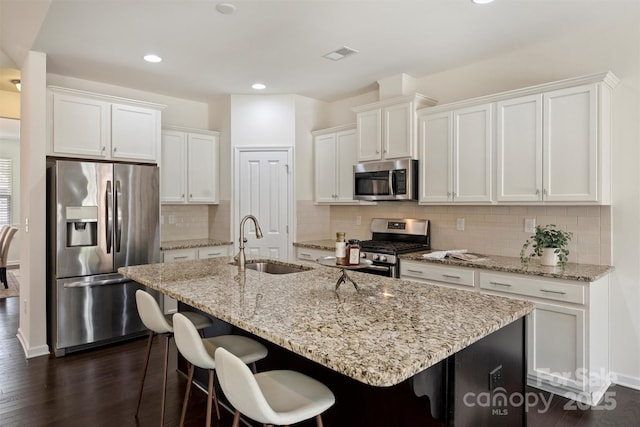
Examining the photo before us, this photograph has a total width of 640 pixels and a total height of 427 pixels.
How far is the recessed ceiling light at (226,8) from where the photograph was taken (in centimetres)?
275

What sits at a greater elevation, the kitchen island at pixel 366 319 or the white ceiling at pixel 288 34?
the white ceiling at pixel 288 34

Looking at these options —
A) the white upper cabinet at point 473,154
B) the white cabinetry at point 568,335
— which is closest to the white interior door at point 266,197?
the white upper cabinet at point 473,154

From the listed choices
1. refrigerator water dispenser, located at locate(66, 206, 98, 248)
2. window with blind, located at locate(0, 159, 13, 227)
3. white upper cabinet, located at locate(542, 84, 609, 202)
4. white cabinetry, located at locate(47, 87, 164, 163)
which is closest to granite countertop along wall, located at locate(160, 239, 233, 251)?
refrigerator water dispenser, located at locate(66, 206, 98, 248)

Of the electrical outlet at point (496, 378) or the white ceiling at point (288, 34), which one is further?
the white ceiling at point (288, 34)

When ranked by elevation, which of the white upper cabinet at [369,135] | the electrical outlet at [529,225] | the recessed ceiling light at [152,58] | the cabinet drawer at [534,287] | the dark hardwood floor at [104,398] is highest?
the recessed ceiling light at [152,58]

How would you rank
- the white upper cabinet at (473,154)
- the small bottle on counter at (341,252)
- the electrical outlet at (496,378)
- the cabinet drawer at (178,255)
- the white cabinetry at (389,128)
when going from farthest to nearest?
the cabinet drawer at (178,255), the white cabinetry at (389,128), the white upper cabinet at (473,154), the small bottle on counter at (341,252), the electrical outlet at (496,378)

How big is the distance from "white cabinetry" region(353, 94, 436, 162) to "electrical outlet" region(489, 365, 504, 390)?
8.42ft

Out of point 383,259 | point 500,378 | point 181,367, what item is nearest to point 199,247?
point 181,367

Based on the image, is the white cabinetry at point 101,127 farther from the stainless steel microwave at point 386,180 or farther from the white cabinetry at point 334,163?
the stainless steel microwave at point 386,180

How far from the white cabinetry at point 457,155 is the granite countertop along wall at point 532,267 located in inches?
22.1

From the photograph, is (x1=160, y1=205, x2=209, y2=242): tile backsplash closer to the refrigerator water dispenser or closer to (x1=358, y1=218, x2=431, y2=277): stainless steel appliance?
the refrigerator water dispenser

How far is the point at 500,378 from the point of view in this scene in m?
1.72

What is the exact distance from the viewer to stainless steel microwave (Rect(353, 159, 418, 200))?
3949mm

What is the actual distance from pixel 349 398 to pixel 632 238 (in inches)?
101
